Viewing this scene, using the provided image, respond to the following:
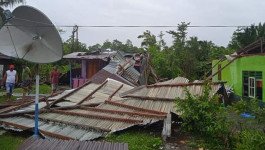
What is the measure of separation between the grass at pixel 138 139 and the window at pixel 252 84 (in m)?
8.27

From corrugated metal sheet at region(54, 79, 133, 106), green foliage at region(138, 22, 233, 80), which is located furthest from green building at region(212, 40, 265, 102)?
corrugated metal sheet at region(54, 79, 133, 106)

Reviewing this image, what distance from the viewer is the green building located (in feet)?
41.4

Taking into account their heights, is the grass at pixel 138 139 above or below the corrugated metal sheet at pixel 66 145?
below

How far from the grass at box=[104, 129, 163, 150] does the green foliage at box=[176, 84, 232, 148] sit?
1.00m

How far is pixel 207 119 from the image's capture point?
6.12 meters

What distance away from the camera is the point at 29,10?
6.08 meters

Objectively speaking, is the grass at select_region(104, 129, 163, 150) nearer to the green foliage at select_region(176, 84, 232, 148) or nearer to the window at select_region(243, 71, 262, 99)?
the green foliage at select_region(176, 84, 232, 148)

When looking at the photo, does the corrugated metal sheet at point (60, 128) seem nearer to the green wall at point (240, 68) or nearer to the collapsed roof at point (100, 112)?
the collapsed roof at point (100, 112)

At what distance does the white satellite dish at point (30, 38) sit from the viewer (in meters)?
6.15

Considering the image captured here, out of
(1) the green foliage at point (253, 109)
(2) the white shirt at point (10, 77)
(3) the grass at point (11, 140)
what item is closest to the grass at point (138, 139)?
(1) the green foliage at point (253, 109)

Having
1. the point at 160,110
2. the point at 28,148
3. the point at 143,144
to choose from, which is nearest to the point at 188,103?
the point at 160,110

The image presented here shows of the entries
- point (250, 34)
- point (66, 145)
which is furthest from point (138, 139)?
point (250, 34)

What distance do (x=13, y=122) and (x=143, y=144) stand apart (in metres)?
4.16

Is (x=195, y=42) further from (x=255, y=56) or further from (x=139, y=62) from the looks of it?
(x=255, y=56)
